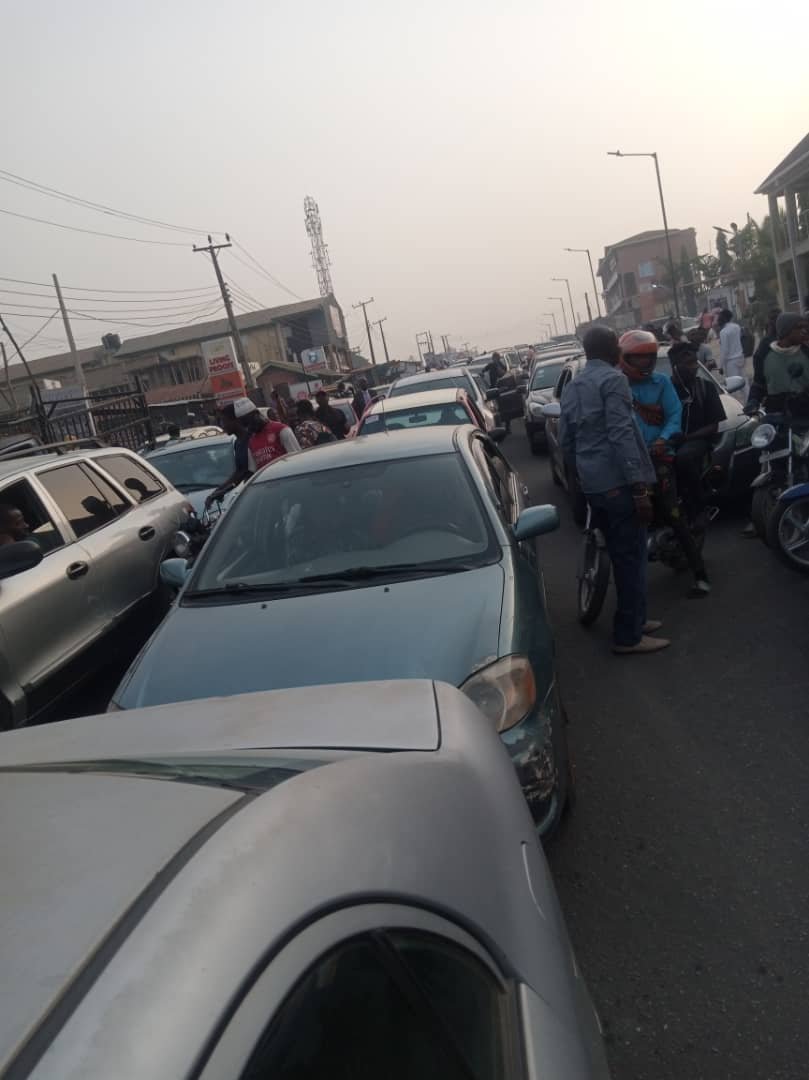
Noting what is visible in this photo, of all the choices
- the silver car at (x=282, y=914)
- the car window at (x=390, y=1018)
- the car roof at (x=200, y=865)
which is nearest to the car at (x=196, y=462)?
the car roof at (x=200, y=865)

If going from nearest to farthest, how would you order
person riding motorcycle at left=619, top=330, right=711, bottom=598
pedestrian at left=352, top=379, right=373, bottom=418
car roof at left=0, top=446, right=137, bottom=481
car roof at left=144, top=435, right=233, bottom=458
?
car roof at left=0, top=446, right=137, bottom=481, person riding motorcycle at left=619, top=330, right=711, bottom=598, car roof at left=144, top=435, right=233, bottom=458, pedestrian at left=352, top=379, right=373, bottom=418

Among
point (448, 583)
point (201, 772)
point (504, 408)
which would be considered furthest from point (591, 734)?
point (504, 408)

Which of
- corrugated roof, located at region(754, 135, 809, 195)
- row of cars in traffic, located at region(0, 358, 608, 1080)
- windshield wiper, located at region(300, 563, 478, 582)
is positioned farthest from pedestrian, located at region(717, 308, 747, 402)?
corrugated roof, located at region(754, 135, 809, 195)

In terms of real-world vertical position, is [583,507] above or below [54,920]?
below

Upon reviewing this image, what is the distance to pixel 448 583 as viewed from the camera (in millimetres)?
4207

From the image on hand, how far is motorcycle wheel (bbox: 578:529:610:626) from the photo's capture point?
6320 mm

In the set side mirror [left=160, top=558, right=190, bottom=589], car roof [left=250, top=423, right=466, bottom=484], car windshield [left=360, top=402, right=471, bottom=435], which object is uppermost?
car roof [left=250, top=423, right=466, bottom=484]

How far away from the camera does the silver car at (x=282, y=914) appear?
1026 mm

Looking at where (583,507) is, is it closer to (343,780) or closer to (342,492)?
(342,492)

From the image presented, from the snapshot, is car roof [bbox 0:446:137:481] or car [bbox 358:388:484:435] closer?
car roof [bbox 0:446:137:481]

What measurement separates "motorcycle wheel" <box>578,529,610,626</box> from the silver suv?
121 inches

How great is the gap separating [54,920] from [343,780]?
0.54 metres

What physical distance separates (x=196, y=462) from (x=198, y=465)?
0.20 feet

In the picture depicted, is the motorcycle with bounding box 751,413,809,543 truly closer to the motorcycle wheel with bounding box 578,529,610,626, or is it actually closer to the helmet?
the helmet
